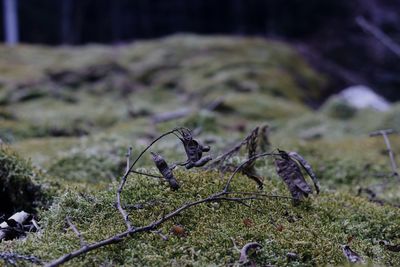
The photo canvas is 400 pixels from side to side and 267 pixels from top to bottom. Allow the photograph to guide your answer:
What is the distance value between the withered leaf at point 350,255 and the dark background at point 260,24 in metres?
21.6

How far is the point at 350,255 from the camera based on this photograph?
9.45 ft

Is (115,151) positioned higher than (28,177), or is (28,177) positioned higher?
(28,177)

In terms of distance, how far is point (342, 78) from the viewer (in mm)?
26375

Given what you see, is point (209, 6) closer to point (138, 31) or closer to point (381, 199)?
point (138, 31)

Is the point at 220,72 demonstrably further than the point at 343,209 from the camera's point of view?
Yes

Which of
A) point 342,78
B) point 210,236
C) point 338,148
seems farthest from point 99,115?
point 342,78

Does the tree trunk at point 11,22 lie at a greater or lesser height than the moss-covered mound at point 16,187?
greater

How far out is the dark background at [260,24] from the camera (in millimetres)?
28312

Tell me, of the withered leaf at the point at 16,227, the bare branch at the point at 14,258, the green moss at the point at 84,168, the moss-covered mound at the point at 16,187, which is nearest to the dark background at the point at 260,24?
the green moss at the point at 84,168

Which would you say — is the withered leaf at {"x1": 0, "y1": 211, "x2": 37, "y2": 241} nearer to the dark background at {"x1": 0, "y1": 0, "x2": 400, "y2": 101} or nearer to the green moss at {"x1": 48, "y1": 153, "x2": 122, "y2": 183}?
the green moss at {"x1": 48, "y1": 153, "x2": 122, "y2": 183}

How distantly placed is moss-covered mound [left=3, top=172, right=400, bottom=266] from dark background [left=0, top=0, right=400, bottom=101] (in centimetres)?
2114

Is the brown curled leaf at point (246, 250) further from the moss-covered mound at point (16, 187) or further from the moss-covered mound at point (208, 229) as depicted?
the moss-covered mound at point (16, 187)

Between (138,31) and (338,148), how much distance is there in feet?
112

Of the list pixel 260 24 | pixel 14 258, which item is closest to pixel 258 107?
pixel 14 258
